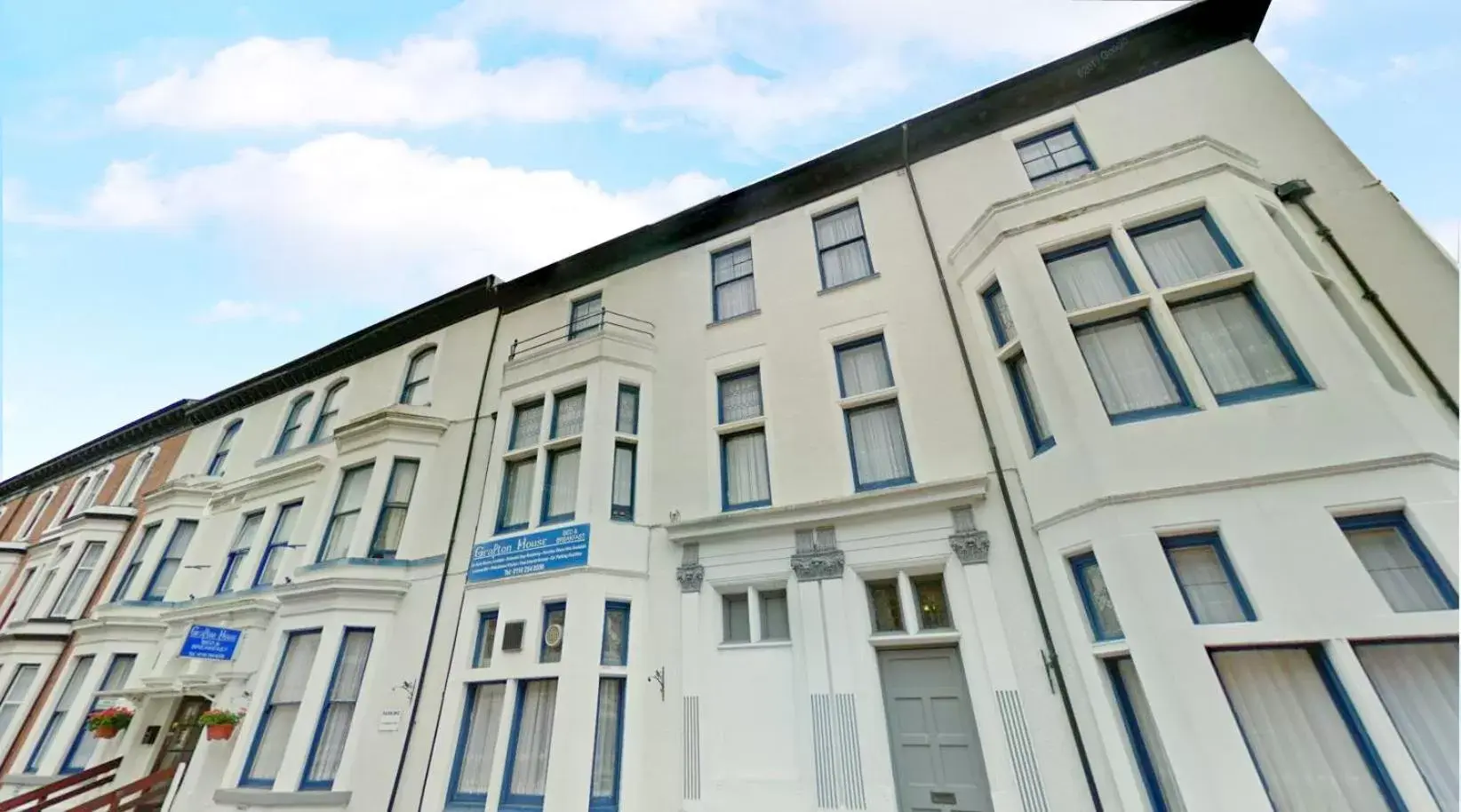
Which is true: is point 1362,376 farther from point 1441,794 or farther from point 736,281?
point 736,281

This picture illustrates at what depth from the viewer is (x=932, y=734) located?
6.06 metres

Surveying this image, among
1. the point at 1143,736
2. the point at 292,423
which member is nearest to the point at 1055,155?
the point at 1143,736

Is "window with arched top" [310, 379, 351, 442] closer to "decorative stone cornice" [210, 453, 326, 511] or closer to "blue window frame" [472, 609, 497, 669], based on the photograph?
"decorative stone cornice" [210, 453, 326, 511]

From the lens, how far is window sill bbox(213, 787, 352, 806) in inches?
302

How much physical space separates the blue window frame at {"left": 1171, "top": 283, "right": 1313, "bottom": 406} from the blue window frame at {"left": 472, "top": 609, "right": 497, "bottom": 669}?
9.43 metres

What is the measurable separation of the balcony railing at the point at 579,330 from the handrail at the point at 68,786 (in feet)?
31.8

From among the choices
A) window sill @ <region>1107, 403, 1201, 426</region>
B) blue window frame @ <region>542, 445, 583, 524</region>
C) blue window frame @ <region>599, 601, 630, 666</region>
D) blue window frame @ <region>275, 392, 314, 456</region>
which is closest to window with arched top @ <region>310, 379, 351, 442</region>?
blue window frame @ <region>275, 392, 314, 456</region>

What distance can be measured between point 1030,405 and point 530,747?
7.76 metres

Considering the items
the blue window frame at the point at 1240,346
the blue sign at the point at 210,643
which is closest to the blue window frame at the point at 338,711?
the blue sign at the point at 210,643

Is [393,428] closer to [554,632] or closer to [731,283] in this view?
[554,632]

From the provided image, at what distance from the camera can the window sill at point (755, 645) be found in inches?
275

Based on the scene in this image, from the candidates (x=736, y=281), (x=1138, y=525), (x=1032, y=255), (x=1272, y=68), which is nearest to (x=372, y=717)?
(x=736, y=281)

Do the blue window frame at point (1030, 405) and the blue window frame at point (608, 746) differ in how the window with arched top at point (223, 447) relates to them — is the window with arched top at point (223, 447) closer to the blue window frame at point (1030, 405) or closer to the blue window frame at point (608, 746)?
the blue window frame at point (608, 746)

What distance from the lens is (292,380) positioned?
581 inches
